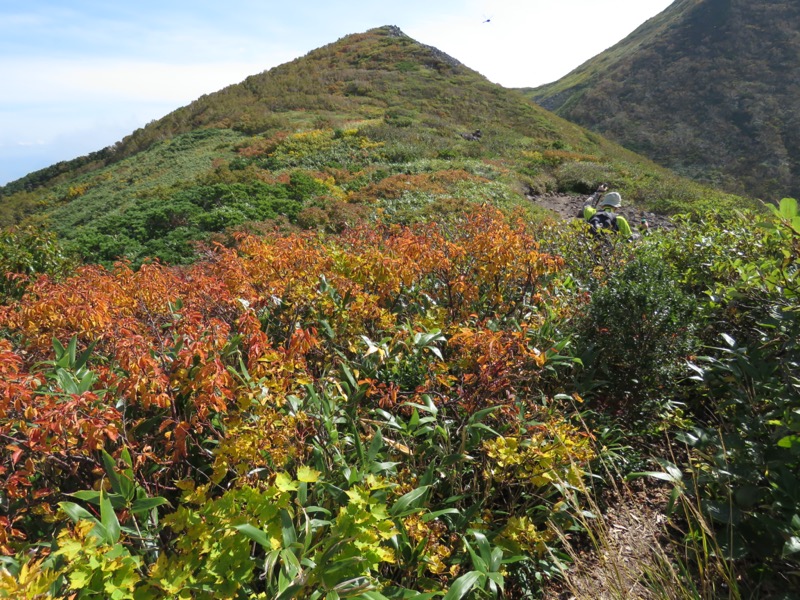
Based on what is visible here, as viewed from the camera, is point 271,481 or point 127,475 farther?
point 271,481

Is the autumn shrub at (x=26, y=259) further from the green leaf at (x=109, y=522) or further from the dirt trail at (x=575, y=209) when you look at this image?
the dirt trail at (x=575, y=209)

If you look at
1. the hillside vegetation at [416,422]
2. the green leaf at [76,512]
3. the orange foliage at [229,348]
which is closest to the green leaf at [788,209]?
the hillside vegetation at [416,422]

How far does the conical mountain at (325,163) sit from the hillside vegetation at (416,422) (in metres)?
6.87

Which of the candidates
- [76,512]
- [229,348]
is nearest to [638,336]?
[229,348]

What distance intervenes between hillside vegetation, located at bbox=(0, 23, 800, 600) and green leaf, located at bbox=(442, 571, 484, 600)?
9 cm

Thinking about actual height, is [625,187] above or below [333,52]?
below

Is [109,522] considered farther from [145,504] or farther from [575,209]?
[575,209]

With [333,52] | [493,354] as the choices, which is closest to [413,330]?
[493,354]

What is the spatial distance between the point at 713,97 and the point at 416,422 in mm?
47654

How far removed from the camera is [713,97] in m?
38.9

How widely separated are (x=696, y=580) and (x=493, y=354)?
1.40m

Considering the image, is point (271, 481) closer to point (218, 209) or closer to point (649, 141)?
point (218, 209)

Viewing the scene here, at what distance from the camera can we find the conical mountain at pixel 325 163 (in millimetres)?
12977

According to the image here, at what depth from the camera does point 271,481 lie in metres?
2.08
